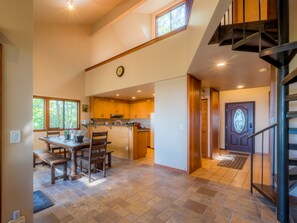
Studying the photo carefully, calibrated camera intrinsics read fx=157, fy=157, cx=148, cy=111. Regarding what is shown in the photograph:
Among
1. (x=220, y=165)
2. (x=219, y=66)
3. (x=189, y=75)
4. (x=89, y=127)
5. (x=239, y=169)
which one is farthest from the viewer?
(x=89, y=127)

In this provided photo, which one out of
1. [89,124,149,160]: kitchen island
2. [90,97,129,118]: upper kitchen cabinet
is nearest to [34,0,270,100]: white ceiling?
[89,124,149,160]: kitchen island

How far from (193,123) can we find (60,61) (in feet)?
17.5

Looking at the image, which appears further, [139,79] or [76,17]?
[76,17]

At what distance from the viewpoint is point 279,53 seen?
170cm

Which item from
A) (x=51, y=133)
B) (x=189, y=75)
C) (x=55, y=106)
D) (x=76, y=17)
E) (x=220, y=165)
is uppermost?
(x=76, y=17)

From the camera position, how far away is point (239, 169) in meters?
4.11

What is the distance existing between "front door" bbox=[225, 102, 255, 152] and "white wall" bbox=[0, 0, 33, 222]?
6.86 metres

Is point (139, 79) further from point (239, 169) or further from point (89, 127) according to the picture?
point (239, 169)

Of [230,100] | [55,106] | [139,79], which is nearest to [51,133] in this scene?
[55,106]

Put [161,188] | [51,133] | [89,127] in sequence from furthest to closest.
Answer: [89,127], [51,133], [161,188]

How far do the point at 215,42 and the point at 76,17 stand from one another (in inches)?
225

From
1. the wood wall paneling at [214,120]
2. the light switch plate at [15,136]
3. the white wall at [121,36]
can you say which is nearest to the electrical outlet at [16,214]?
the light switch plate at [15,136]

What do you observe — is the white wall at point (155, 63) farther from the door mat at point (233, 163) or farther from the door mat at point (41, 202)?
the door mat at point (41, 202)

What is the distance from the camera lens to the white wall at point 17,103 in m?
1.53
